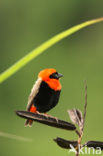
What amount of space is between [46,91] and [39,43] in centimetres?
776

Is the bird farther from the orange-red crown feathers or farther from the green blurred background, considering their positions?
the green blurred background

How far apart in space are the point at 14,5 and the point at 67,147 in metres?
8.71

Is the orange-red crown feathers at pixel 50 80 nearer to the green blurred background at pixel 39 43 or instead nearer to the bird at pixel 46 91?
the bird at pixel 46 91

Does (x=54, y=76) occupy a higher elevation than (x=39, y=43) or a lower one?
lower

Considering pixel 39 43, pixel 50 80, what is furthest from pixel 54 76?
pixel 39 43

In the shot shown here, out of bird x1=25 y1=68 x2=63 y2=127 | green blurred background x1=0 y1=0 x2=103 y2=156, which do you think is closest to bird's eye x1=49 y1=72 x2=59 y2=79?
bird x1=25 y1=68 x2=63 y2=127

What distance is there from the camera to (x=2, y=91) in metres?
7.30

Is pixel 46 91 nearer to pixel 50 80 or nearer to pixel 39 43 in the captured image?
pixel 50 80

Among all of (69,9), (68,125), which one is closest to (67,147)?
(68,125)

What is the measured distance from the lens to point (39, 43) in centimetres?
838

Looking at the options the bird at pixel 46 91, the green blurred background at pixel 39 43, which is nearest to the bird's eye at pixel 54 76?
the bird at pixel 46 91

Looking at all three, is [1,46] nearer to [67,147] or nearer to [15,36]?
[15,36]

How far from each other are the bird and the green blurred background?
4522 mm

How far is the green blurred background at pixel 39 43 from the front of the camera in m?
6.14
